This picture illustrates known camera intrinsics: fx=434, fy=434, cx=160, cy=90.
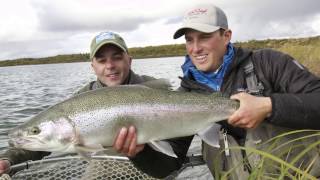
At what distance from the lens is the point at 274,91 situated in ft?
13.5

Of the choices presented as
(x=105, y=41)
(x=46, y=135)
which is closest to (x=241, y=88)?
(x=46, y=135)

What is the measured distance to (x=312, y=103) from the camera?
144 inches

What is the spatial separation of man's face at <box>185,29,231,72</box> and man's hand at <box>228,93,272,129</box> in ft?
2.54

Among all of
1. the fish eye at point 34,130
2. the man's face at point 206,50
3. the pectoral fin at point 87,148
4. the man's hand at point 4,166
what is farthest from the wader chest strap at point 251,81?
the man's hand at point 4,166

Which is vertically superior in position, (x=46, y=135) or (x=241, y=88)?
(x=241, y=88)

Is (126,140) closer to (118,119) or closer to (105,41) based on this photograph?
(118,119)

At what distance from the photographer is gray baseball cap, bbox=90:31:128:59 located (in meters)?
5.53

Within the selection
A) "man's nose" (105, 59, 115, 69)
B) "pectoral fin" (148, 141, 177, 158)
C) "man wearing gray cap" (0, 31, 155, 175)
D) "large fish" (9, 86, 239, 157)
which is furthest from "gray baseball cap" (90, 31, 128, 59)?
"pectoral fin" (148, 141, 177, 158)

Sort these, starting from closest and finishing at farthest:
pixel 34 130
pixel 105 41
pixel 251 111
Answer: pixel 251 111
pixel 34 130
pixel 105 41

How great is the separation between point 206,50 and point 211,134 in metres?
0.93

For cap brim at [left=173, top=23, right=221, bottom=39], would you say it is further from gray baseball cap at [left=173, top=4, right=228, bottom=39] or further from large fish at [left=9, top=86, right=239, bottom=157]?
large fish at [left=9, top=86, right=239, bottom=157]

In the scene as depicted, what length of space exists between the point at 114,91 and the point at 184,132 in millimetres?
700

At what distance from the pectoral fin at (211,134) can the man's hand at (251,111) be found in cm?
20

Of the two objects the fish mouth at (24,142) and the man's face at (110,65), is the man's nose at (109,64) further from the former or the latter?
the fish mouth at (24,142)
